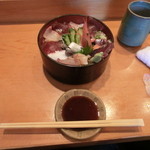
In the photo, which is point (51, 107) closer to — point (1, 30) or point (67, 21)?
point (67, 21)

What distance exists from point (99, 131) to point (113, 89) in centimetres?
21

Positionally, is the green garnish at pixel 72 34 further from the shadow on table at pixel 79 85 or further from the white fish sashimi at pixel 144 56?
the white fish sashimi at pixel 144 56

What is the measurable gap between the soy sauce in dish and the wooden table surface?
2.2 inches

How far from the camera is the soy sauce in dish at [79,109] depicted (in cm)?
62

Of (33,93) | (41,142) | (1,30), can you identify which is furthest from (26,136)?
(1,30)

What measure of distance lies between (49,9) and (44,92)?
0.46 metres

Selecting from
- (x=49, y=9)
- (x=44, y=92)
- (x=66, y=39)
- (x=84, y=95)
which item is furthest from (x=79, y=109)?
(x=49, y=9)

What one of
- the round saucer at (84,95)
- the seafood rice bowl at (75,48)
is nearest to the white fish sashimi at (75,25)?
the seafood rice bowl at (75,48)

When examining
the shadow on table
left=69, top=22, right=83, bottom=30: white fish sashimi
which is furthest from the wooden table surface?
left=69, top=22, right=83, bottom=30: white fish sashimi

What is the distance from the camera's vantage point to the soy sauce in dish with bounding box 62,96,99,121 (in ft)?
2.03

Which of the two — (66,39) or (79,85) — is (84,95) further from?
(66,39)

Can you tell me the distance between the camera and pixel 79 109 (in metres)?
0.64

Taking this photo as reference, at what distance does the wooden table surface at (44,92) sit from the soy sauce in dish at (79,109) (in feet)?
0.19

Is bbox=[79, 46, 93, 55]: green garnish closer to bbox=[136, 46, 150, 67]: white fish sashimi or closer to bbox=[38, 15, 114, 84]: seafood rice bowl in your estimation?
bbox=[38, 15, 114, 84]: seafood rice bowl
